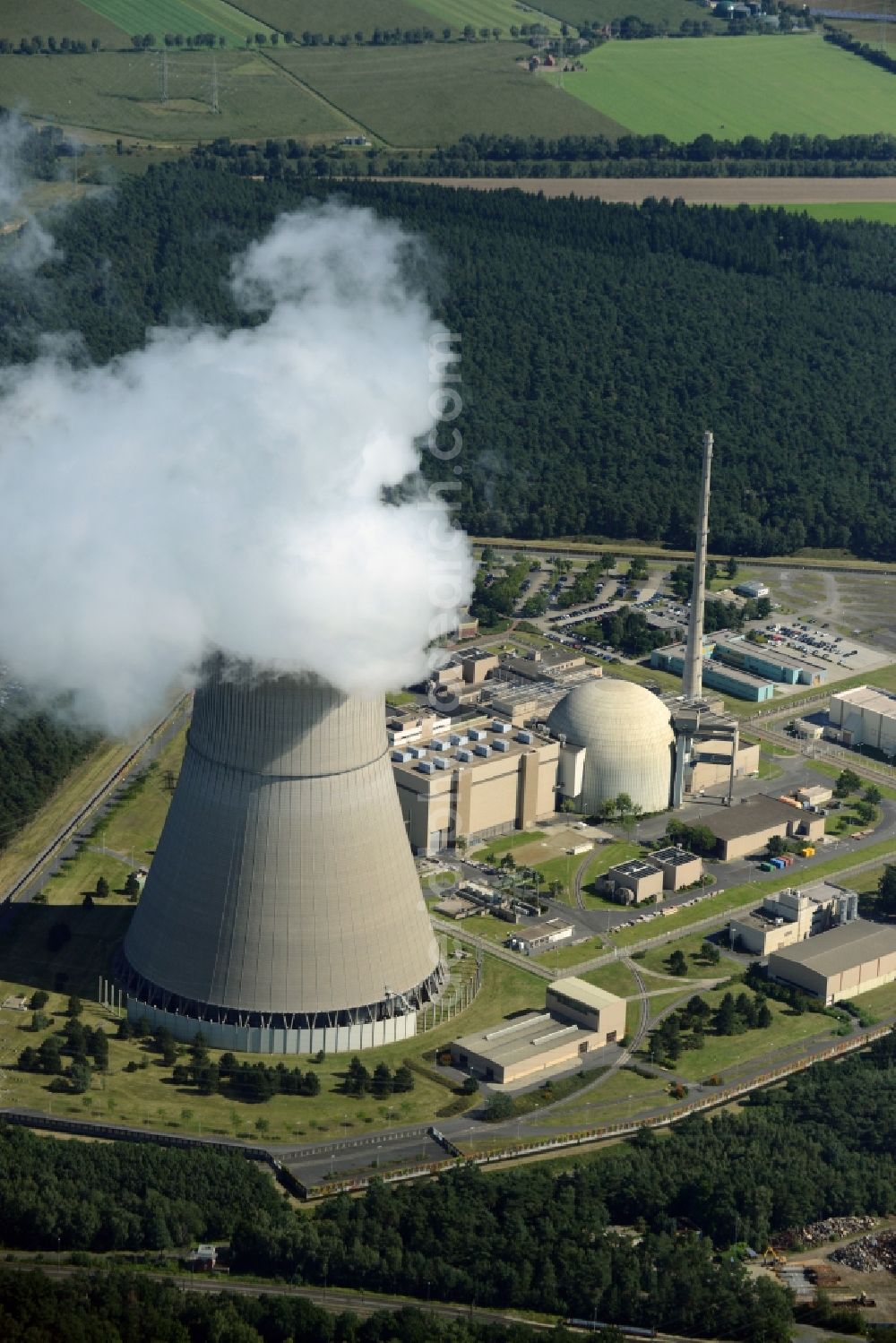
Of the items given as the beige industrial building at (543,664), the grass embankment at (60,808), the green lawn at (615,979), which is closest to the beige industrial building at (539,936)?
the green lawn at (615,979)

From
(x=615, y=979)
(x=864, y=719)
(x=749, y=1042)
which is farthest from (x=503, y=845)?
(x=864, y=719)

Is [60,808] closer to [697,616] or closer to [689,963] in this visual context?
[689,963]

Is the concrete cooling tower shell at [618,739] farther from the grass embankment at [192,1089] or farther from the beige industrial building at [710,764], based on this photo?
the grass embankment at [192,1089]

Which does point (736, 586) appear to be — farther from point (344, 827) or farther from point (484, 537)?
point (344, 827)

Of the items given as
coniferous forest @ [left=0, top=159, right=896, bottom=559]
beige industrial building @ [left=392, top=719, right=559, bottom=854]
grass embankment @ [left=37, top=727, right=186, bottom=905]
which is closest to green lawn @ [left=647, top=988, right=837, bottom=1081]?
beige industrial building @ [left=392, top=719, right=559, bottom=854]

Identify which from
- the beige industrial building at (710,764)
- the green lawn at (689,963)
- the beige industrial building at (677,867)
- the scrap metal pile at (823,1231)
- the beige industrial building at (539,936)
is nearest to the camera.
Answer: the scrap metal pile at (823,1231)

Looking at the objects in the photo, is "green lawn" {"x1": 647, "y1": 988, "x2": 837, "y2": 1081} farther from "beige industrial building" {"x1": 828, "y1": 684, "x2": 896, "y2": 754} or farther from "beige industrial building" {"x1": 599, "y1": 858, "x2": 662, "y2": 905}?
"beige industrial building" {"x1": 828, "y1": 684, "x2": 896, "y2": 754}
